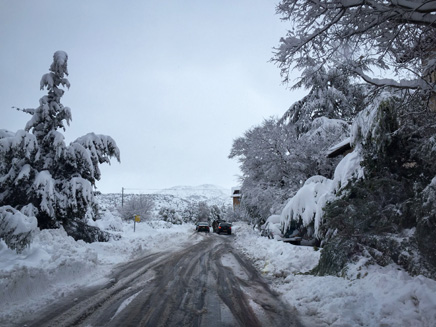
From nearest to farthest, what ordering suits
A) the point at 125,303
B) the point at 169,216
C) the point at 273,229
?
the point at 125,303 → the point at 273,229 → the point at 169,216

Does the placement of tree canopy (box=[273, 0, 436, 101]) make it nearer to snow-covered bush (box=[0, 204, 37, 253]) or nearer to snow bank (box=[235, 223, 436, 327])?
snow bank (box=[235, 223, 436, 327])

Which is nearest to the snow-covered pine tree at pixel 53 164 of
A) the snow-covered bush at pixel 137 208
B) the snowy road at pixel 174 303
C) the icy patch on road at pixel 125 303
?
the snowy road at pixel 174 303

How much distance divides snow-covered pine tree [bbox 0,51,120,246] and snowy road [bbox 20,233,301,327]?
5.87 metres

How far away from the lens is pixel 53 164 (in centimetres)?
1362

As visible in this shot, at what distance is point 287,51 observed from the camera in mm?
5840

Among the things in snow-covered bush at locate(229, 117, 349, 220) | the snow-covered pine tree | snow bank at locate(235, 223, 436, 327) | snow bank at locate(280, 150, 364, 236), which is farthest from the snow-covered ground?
snow-covered bush at locate(229, 117, 349, 220)

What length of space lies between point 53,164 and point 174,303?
10.9 metres

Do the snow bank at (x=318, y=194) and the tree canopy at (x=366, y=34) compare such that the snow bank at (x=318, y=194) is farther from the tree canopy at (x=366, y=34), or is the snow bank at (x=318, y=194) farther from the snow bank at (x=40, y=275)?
the snow bank at (x=40, y=275)

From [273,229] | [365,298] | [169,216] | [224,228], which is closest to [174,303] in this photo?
[365,298]

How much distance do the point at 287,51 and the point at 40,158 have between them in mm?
12540

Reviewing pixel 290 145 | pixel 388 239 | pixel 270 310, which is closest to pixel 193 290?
pixel 270 310

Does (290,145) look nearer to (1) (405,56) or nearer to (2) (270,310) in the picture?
(1) (405,56)

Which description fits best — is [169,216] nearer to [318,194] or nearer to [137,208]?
[137,208]

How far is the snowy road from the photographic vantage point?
4730mm
